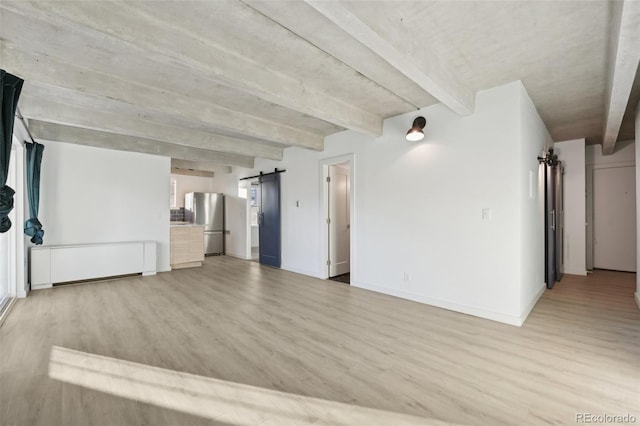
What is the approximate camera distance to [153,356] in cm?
247

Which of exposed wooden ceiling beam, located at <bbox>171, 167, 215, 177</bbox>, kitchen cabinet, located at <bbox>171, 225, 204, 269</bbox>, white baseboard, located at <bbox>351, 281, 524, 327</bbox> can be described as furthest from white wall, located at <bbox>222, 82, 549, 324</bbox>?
exposed wooden ceiling beam, located at <bbox>171, 167, 215, 177</bbox>

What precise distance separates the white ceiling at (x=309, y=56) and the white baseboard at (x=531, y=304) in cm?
242

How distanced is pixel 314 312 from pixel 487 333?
6.24ft

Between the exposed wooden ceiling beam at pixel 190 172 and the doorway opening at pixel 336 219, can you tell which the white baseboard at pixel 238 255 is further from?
the doorway opening at pixel 336 219

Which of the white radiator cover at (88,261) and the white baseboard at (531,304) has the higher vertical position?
the white radiator cover at (88,261)

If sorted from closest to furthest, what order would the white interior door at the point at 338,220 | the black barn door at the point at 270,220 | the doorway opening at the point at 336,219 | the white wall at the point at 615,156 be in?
the doorway opening at the point at 336,219
the white interior door at the point at 338,220
the white wall at the point at 615,156
the black barn door at the point at 270,220

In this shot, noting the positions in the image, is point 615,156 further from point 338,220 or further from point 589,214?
point 338,220

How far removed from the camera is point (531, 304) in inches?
145

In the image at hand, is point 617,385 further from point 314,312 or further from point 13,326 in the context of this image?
point 13,326

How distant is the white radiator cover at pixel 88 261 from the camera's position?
469 cm

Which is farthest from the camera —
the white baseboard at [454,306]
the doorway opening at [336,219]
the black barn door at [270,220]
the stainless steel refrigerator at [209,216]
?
the stainless steel refrigerator at [209,216]

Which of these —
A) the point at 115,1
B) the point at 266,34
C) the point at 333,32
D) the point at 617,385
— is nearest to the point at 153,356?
the point at 115,1

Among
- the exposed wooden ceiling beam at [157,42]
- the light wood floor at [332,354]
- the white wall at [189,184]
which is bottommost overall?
the light wood floor at [332,354]

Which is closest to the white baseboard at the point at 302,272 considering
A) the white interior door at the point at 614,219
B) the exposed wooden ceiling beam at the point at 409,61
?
the exposed wooden ceiling beam at the point at 409,61
